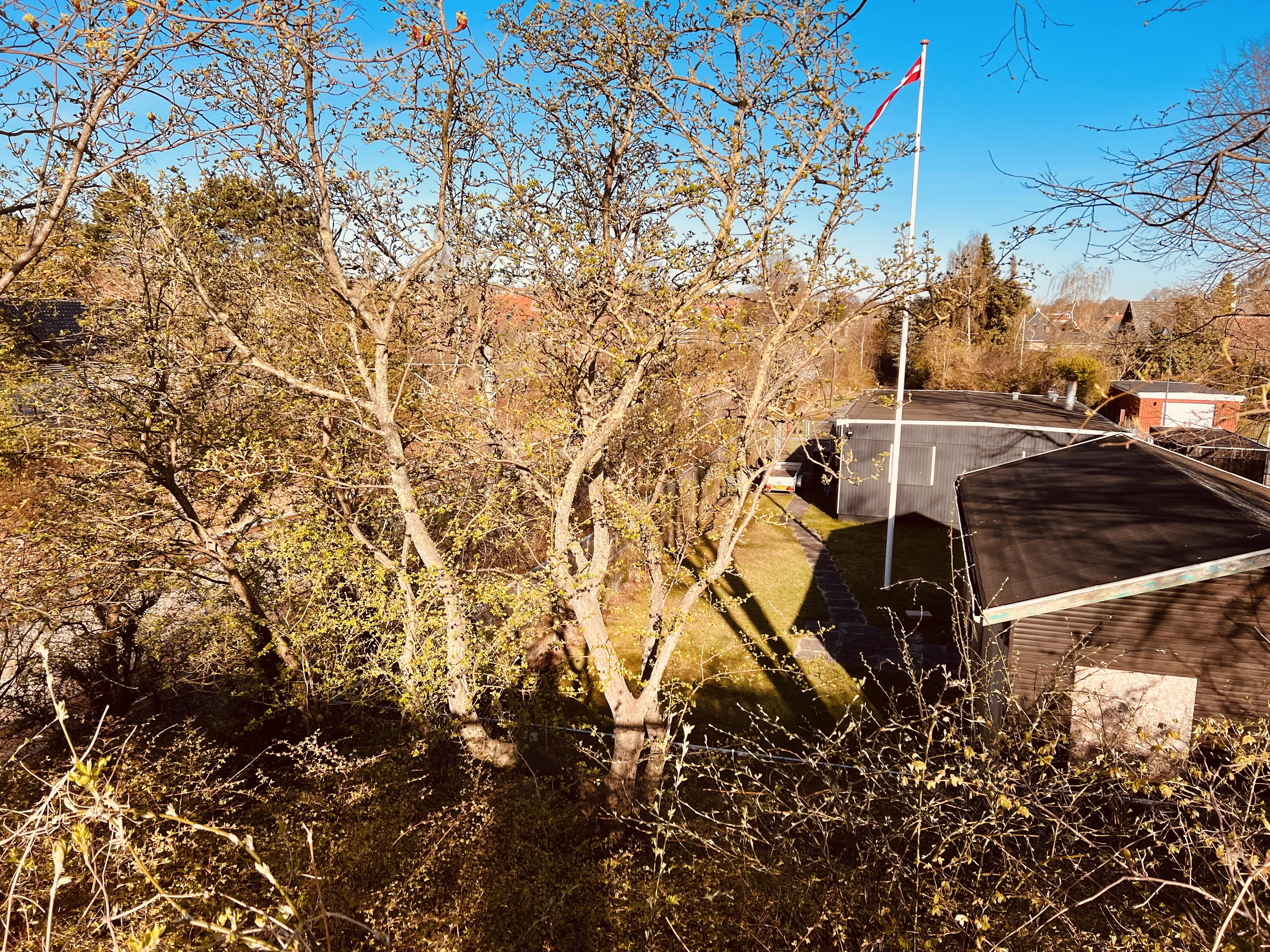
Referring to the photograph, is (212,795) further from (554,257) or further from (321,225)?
(554,257)

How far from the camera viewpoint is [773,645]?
1257cm

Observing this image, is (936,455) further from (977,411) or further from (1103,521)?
(1103,521)

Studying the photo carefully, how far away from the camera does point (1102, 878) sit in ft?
14.8

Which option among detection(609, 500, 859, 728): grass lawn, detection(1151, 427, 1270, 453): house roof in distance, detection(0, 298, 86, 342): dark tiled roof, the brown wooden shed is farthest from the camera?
detection(609, 500, 859, 728): grass lawn

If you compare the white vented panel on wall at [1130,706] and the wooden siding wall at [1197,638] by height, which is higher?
the wooden siding wall at [1197,638]

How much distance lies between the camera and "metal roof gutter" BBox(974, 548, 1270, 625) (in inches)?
249

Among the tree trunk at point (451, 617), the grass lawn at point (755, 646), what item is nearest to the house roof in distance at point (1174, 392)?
the grass lawn at point (755, 646)

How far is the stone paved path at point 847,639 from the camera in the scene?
38.7 feet

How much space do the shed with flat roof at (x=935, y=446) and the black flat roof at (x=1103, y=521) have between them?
19.2 feet

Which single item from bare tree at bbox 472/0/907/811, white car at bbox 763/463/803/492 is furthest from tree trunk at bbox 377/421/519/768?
white car at bbox 763/463/803/492


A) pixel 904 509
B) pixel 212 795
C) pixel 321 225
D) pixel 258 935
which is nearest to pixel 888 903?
pixel 258 935

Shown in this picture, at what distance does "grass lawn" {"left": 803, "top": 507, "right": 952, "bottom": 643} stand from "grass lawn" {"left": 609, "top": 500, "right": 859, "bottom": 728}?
4.09ft

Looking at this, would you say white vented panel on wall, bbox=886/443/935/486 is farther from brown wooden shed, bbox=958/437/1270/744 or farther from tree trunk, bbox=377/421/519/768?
tree trunk, bbox=377/421/519/768

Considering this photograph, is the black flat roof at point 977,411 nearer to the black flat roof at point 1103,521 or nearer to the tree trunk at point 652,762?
the black flat roof at point 1103,521
